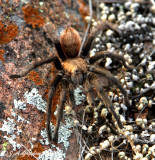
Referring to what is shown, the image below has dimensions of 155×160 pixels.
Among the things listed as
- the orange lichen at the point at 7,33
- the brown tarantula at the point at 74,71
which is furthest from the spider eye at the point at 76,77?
the orange lichen at the point at 7,33

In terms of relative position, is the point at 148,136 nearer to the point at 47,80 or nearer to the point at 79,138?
the point at 79,138

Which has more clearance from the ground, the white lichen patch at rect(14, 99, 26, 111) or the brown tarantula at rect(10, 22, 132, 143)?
the brown tarantula at rect(10, 22, 132, 143)

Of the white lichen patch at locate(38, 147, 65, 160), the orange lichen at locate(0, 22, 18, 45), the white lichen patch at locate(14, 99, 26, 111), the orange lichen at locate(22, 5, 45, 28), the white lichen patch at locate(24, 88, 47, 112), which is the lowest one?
the white lichen patch at locate(38, 147, 65, 160)

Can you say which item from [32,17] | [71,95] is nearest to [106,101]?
[71,95]

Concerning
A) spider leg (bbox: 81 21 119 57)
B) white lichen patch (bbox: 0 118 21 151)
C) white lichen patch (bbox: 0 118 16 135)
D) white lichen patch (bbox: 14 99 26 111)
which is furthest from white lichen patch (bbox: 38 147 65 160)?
spider leg (bbox: 81 21 119 57)

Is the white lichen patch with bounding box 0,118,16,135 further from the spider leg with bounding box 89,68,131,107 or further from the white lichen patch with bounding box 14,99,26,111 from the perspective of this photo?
the spider leg with bounding box 89,68,131,107

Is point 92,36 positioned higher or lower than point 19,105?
higher

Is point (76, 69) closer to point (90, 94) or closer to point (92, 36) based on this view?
point (90, 94)
